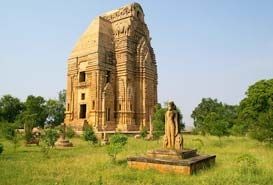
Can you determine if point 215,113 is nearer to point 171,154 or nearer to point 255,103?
point 255,103

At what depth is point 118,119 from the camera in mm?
34094

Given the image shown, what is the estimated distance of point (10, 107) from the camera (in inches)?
1785

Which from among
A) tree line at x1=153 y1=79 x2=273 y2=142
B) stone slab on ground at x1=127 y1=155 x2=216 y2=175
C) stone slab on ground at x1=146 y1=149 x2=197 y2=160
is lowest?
stone slab on ground at x1=127 y1=155 x2=216 y2=175

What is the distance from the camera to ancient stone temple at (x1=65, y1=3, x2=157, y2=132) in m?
32.8

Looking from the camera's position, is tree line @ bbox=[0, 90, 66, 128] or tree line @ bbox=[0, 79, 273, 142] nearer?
tree line @ bbox=[0, 79, 273, 142]

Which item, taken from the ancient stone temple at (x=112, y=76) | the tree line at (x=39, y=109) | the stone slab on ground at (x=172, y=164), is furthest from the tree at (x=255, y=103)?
the tree line at (x=39, y=109)

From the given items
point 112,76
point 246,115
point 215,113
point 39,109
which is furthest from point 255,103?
point 39,109

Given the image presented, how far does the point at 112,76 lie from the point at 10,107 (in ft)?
68.5

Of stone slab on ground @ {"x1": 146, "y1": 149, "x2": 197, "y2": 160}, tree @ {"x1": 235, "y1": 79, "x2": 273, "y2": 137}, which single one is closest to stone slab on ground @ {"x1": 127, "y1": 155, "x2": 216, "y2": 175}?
stone slab on ground @ {"x1": 146, "y1": 149, "x2": 197, "y2": 160}

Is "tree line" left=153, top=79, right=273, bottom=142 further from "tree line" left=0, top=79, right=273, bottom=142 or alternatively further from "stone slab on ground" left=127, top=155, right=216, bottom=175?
"stone slab on ground" left=127, top=155, right=216, bottom=175

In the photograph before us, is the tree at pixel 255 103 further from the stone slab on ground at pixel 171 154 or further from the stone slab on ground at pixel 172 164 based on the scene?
the stone slab on ground at pixel 172 164

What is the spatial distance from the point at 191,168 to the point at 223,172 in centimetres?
119

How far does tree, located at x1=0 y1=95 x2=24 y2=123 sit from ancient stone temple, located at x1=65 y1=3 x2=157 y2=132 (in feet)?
49.6

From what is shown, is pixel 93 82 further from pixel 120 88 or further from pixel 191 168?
pixel 191 168
